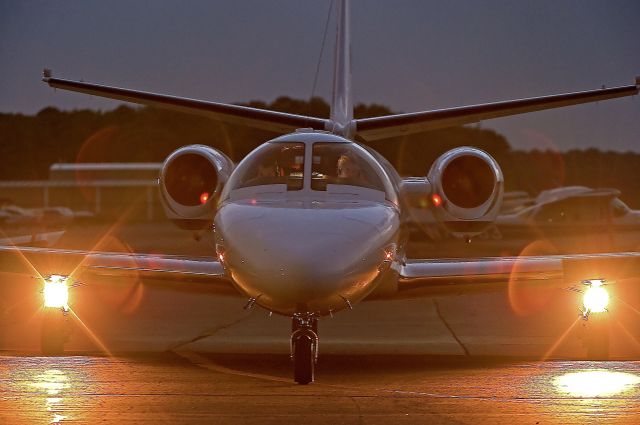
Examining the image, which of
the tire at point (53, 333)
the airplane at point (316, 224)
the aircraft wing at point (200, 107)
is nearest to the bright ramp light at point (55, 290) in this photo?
the airplane at point (316, 224)

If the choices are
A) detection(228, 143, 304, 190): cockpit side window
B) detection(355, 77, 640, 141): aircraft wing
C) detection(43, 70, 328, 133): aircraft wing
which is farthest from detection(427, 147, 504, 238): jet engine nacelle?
detection(228, 143, 304, 190): cockpit side window

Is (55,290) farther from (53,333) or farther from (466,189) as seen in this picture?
(466,189)

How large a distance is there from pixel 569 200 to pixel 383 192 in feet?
135

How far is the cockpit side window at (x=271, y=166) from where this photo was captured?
34.2ft

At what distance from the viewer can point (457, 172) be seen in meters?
13.7

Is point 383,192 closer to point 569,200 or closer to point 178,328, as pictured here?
point 178,328

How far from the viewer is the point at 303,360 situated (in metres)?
9.28

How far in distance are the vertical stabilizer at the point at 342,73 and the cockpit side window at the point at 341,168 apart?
518 cm

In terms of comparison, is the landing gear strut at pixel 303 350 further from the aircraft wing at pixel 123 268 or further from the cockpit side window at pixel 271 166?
the aircraft wing at pixel 123 268

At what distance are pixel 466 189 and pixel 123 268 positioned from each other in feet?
14.8

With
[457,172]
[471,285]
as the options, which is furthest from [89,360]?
[457,172]

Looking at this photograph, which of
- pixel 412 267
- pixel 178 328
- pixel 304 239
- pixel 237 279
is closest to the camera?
pixel 304 239

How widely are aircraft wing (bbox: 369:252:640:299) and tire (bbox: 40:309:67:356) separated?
3411 millimetres

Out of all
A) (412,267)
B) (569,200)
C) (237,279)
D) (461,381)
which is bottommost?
(461,381)
